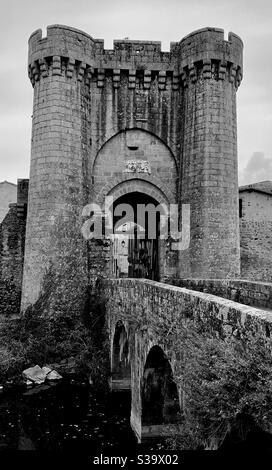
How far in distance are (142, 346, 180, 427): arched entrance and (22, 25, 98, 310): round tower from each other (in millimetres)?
8116

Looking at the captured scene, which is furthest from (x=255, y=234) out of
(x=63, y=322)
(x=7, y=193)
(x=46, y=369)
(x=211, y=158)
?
(x=7, y=193)

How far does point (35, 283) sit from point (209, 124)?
27.3 ft

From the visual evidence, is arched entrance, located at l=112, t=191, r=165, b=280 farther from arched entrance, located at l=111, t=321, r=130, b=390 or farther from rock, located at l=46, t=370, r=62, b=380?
rock, located at l=46, t=370, r=62, b=380

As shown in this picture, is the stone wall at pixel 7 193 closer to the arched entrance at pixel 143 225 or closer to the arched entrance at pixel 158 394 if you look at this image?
the arched entrance at pixel 143 225

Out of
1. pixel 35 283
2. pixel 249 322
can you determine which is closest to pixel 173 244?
pixel 35 283

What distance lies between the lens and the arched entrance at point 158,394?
10039 millimetres

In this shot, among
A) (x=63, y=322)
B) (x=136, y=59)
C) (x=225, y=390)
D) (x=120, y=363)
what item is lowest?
(x=120, y=363)

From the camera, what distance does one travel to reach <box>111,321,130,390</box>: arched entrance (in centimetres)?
1462

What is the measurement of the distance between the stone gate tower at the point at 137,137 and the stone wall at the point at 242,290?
18.9 ft

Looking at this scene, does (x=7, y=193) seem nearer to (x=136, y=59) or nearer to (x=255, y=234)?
(x=136, y=59)

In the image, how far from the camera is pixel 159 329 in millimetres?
8984

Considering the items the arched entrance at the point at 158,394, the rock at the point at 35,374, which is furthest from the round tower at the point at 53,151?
the arched entrance at the point at 158,394

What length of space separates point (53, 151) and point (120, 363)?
7.73 m

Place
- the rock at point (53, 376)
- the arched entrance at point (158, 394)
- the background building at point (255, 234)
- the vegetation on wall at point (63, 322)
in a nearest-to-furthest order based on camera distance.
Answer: the arched entrance at point (158, 394) < the rock at point (53, 376) < the vegetation on wall at point (63, 322) < the background building at point (255, 234)
